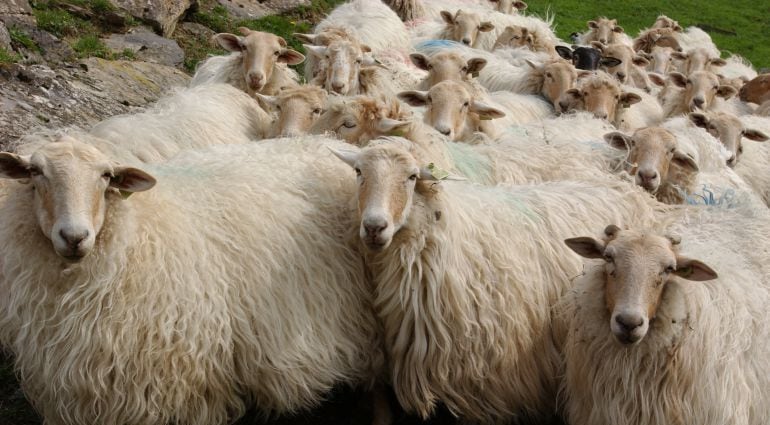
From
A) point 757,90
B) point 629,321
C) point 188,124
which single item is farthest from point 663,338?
point 757,90

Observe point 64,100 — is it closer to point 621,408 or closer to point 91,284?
point 91,284

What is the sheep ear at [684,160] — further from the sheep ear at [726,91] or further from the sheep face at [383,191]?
the sheep ear at [726,91]

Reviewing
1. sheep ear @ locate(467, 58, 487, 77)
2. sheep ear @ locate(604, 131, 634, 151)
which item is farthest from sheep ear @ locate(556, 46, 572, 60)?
sheep ear @ locate(604, 131, 634, 151)

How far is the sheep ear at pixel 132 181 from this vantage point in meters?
3.82

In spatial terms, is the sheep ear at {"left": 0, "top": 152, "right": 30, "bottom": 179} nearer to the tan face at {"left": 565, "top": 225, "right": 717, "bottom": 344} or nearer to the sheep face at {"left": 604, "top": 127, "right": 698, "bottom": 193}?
the tan face at {"left": 565, "top": 225, "right": 717, "bottom": 344}

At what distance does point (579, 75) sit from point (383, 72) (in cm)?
198

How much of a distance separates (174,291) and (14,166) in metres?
0.86

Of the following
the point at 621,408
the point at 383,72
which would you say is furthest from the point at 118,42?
the point at 621,408

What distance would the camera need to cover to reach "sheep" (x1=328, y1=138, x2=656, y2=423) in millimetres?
4176

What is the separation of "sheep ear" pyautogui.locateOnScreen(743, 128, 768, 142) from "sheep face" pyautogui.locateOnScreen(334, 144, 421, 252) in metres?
3.83

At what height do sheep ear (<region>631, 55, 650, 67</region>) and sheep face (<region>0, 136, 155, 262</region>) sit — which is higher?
sheep face (<region>0, 136, 155, 262</region>)

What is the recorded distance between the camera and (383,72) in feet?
24.0

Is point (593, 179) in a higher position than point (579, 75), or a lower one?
higher

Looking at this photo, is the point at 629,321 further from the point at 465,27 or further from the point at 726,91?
the point at 465,27
